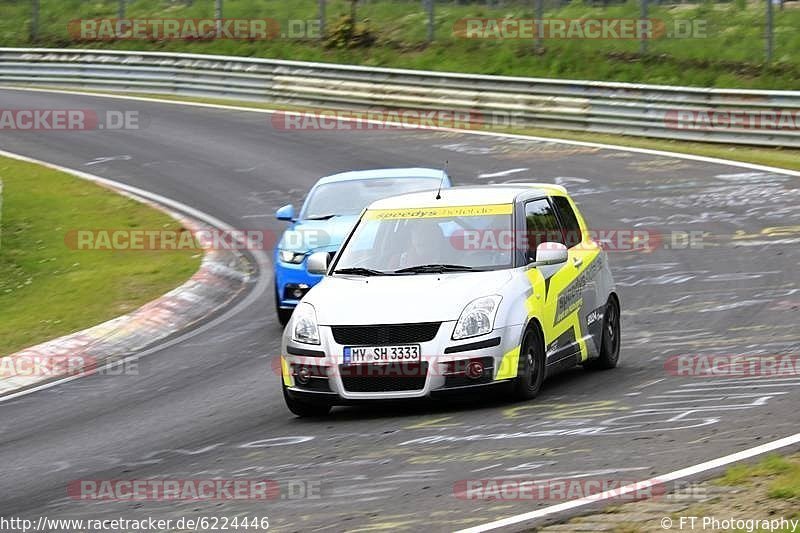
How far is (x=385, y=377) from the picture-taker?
33.4 ft

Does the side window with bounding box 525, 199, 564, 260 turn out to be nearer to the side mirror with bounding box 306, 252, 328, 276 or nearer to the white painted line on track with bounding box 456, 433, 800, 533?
the side mirror with bounding box 306, 252, 328, 276

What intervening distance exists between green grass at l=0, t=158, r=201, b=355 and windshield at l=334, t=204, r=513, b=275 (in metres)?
4.98

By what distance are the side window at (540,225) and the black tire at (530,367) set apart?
814 mm

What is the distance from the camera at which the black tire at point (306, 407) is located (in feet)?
34.6

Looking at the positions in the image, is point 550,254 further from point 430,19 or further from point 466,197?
point 430,19

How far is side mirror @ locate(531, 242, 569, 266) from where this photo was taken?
10820mm

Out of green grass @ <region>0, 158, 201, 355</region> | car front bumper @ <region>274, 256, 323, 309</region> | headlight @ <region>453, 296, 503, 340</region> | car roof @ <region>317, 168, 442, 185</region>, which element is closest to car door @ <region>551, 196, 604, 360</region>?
headlight @ <region>453, 296, 503, 340</region>

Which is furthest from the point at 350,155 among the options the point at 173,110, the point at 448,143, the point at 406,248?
the point at 406,248

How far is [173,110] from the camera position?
3422 cm

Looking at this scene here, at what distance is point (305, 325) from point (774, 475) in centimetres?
389

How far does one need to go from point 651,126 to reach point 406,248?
682 inches

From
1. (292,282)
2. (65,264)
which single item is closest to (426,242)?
(292,282)

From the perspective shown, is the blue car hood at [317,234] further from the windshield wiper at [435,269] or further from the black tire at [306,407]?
the black tire at [306,407]

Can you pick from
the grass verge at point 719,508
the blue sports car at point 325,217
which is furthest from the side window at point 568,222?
the grass verge at point 719,508
